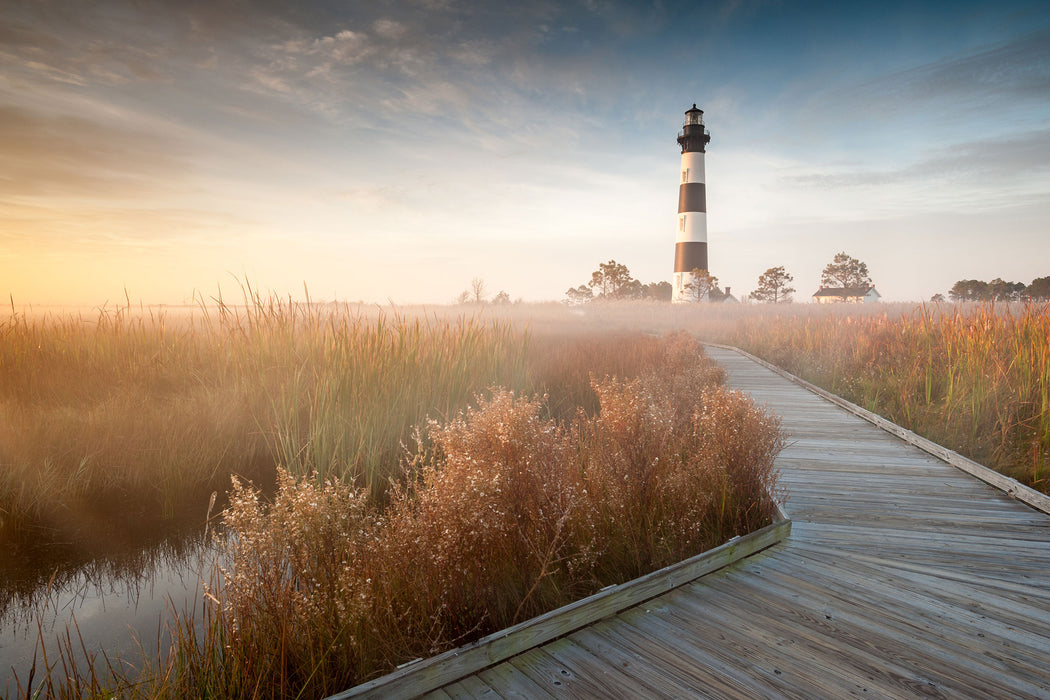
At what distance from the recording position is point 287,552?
7.02ft

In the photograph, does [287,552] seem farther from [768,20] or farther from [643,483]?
[768,20]

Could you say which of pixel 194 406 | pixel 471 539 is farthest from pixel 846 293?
pixel 471 539

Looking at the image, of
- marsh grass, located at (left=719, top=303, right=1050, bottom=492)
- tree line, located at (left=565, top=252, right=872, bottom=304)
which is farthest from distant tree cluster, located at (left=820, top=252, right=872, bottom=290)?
marsh grass, located at (left=719, top=303, right=1050, bottom=492)

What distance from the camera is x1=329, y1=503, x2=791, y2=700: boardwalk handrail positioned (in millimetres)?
1644

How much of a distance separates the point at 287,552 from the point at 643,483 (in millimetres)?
2079

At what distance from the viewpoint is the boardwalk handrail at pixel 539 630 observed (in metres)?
1.64

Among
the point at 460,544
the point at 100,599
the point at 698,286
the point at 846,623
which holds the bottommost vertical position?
the point at 100,599

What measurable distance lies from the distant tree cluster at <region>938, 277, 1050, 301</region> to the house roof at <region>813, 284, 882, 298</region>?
838 cm

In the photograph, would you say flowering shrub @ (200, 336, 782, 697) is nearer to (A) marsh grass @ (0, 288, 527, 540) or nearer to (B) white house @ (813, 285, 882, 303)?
(A) marsh grass @ (0, 288, 527, 540)

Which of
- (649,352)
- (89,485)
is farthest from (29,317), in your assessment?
(649,352)

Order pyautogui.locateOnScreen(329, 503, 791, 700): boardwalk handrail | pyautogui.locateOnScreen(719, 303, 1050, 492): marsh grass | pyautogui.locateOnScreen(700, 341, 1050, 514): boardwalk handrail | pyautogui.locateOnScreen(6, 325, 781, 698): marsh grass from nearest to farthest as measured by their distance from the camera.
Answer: pyautogui.locateOnScreen(329, 503, 791, 700): boardwalk handrail
pyautogui.locateOnScreen(6, 325, 781, 698): marsh grass
pyautogui.locateOnScreen(700, 341, 1050, 514): boardwalk handrail
pyautogui.locateOnScreen(719, 303, 1050, 492): marsh grass

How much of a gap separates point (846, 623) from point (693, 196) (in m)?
38.4

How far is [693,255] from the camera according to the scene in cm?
3616

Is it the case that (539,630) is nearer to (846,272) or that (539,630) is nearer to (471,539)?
(471,539)
